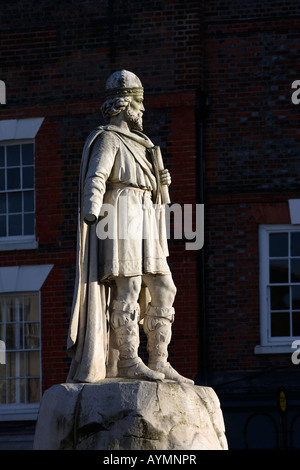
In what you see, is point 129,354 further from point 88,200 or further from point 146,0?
point 146,0

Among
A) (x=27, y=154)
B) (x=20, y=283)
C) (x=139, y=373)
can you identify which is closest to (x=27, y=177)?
(x=27, y=154)

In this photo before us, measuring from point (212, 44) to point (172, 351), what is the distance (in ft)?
14.3

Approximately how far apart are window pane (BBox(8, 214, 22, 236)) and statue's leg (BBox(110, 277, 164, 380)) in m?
9.10

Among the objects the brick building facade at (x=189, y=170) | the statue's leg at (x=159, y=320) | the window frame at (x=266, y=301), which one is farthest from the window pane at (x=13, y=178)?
the statue's leg at (x=159, y=320)

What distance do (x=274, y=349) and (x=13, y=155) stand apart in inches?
186

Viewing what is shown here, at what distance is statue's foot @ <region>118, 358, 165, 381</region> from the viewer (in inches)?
444

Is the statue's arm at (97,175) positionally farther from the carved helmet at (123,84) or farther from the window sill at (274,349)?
the window sill at (274,349)

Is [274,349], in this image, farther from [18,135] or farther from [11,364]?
[18,135]

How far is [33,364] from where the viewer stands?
65.9 feet

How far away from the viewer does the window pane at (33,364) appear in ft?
65.8

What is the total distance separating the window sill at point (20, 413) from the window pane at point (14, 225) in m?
2.47

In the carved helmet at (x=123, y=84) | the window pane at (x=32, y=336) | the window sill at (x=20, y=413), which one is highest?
the carved helmet at (x=123, y=84)

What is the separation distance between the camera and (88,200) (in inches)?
444

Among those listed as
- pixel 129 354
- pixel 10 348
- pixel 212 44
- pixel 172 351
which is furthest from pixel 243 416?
pixel 129 354
